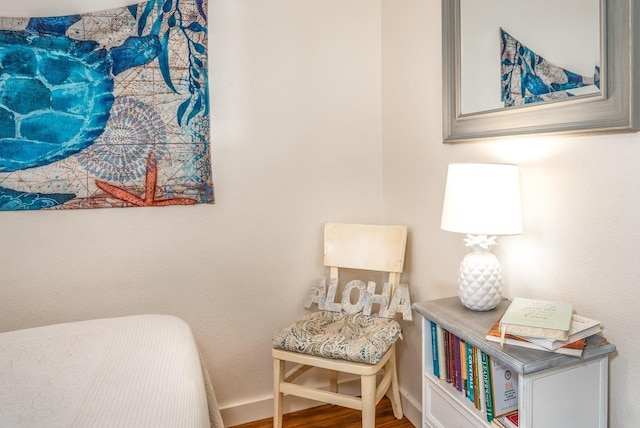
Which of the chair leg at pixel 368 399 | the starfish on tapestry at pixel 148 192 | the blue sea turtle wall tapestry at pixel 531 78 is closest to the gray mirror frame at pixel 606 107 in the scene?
the blue sea turtle wall tapestry at pixel 531 78

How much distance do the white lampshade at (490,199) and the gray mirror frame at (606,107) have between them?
177mm

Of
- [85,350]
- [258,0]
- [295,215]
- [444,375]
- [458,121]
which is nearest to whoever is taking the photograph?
[85,350]

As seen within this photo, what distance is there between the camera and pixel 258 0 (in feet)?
6.91

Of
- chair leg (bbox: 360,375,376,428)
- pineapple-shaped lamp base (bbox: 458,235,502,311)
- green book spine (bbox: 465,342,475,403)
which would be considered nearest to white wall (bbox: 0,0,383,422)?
chair leg (bbox: 360,375,376,428)

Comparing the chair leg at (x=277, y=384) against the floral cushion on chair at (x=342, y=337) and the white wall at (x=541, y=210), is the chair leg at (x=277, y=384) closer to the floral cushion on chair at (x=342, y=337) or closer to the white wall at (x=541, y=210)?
the floral cushion on chair at (x=342, y=337)

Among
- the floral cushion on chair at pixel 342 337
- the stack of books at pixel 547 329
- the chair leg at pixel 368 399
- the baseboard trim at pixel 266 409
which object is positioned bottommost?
the baseboard trim at pixel 266 409

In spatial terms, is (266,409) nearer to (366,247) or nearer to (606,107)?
(366,247)

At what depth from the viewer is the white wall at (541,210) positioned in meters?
1.18

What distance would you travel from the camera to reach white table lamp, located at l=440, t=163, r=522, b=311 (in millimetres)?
1381

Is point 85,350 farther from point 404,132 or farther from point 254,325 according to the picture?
point 404,132

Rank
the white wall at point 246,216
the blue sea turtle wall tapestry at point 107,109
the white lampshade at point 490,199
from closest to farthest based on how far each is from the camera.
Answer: the white lampshade at point 490,199 → the blue sea turtle wall tapestry at point 107,109 → the white wall at point 246,216

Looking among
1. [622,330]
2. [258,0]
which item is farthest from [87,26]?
[622,330]

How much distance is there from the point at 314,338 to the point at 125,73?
142 centimetres

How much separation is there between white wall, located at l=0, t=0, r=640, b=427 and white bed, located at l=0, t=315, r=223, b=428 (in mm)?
453
